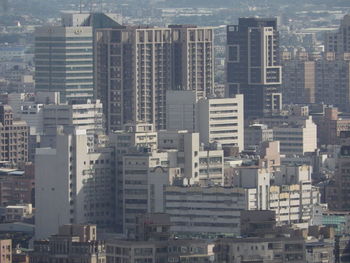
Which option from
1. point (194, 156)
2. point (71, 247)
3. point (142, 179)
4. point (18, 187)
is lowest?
point (71, 247)

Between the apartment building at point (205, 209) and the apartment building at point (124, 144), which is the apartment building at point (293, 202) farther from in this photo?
the apartment building at point (124, 144)

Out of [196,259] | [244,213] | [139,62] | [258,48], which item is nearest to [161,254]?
[196,259]

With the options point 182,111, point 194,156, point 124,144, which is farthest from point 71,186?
point 182,111

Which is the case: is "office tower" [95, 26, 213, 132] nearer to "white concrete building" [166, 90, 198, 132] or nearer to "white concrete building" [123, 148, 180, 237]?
"white concrete building" [166, 90, 198, 132]

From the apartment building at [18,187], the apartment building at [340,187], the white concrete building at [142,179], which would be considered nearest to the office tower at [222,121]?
the apartment building at [18,187]

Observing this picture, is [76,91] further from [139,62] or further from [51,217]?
[51,217]

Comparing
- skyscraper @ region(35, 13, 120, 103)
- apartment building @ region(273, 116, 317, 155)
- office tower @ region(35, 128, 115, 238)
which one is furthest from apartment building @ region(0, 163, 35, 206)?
skyscraper @ region(35, 13, 120, 103)

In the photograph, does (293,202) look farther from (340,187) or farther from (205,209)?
(340,187)
